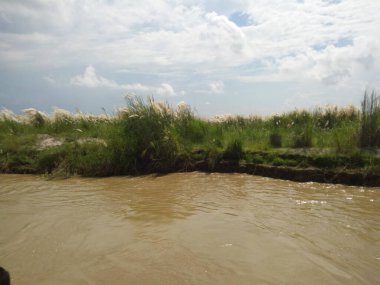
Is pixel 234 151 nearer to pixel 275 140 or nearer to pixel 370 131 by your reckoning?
pixel 275 140

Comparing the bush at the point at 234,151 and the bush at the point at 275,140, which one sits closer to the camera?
the bush at the point at 234,151

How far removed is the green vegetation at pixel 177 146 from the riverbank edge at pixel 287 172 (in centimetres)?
7

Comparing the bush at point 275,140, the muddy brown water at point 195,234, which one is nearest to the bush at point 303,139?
the bush at point 275,140

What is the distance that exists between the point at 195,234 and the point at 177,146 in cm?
421

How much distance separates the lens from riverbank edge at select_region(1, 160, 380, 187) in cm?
659

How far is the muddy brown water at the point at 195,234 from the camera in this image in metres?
3.39

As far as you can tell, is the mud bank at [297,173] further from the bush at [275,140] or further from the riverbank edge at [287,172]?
the bush at [275,140]

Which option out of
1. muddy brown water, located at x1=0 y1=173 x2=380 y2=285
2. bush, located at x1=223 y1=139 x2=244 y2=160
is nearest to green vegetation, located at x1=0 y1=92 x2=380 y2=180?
bush, located at x1=223 y1=139 x2=244 y2=160

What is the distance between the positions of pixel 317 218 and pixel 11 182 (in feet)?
21.0

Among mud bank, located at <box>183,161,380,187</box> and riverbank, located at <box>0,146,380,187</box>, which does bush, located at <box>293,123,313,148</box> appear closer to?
riverbank, located at <box>0,146,380,187</box>

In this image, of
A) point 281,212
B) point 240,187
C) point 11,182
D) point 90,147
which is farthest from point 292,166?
point 11,182

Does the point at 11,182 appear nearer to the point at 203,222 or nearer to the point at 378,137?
the point at 203,222

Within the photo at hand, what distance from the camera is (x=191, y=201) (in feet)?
19.3

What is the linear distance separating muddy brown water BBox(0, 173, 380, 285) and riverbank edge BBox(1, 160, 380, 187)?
0.30 meters
